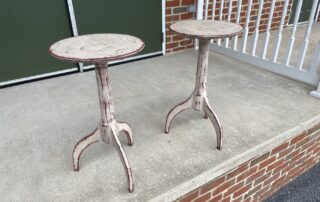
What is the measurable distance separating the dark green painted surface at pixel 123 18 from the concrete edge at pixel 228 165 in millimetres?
1940

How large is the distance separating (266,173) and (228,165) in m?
0.57

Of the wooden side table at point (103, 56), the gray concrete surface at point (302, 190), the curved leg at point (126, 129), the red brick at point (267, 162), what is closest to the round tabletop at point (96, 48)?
the wooden side table at point (103, 56)

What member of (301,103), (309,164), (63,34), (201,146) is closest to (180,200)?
(201,146)

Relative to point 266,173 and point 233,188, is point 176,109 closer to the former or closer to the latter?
point 233,188

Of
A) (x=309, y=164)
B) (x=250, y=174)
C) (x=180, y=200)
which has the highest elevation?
(x=180, y=200)

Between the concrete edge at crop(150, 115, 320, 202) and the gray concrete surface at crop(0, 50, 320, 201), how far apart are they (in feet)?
0.06

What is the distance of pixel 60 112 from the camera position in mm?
2160

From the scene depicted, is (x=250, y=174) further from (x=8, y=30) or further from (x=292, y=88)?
(x=8, y=30)

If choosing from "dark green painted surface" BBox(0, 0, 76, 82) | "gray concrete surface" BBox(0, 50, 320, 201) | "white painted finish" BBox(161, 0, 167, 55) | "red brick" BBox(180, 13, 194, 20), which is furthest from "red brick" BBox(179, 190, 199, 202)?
"red brick" BBox(180, 13, 194, 20)

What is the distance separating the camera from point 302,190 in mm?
2186

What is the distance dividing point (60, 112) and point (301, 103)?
2017mm

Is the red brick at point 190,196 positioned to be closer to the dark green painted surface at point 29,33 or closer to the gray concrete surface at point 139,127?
the gray concrete surface at point 139,127

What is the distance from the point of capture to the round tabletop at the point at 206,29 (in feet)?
4.97

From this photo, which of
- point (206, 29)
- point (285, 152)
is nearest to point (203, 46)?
point (206, 29)
